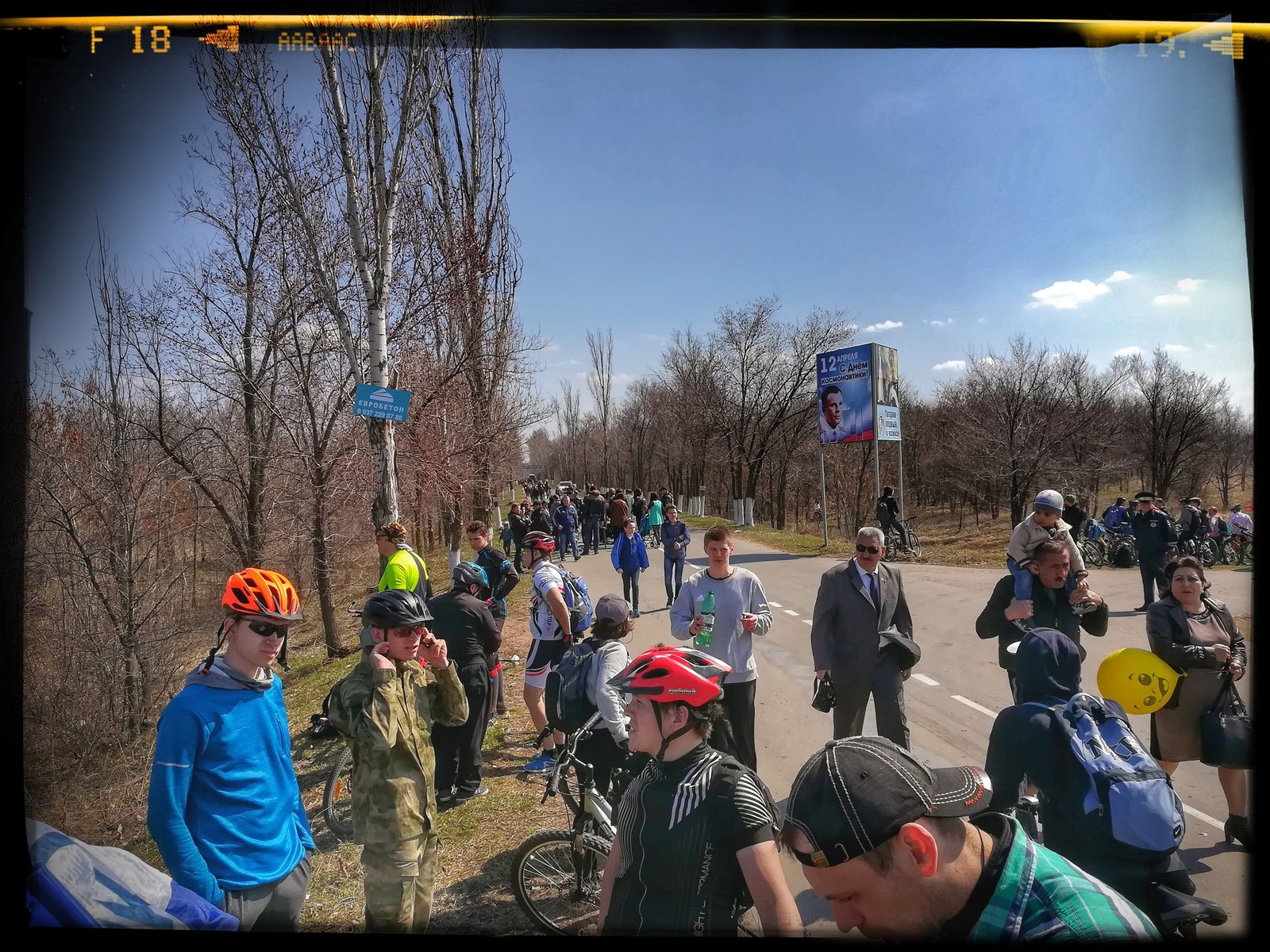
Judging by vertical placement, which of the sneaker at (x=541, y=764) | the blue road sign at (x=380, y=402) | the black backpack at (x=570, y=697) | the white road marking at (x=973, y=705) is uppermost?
the blue road sign at (x=380, y=402)

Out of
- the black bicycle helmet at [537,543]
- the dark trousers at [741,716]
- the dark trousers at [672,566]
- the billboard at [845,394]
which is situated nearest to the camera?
the dark trousers at [741,716]

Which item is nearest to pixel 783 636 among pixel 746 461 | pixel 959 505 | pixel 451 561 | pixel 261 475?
pixel 451 561

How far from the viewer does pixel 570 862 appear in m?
2.67

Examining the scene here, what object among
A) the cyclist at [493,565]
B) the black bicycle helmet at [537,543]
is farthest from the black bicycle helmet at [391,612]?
the cyclist at [493,565]

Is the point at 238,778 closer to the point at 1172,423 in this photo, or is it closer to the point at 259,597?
the point at 259,597

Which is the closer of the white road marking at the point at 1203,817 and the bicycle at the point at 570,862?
the bicycle at the point at 570,862

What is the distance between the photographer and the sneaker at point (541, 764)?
13.8 ft

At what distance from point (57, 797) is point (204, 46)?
9.65 ft

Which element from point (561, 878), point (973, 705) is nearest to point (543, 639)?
point (561, 878)

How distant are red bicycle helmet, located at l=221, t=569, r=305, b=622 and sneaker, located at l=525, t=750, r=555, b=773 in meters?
2.75

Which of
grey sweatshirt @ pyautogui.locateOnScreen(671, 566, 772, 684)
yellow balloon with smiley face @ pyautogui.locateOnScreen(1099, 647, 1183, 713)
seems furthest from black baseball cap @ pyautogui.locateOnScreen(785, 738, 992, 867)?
grey sweatshirt @ pyautogui.locateOnScreen(671, 566, 772, 684)

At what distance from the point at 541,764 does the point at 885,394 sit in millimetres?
12741

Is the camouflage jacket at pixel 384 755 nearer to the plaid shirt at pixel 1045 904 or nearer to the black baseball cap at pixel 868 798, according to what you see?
the black baseball cap at pixel 868 798

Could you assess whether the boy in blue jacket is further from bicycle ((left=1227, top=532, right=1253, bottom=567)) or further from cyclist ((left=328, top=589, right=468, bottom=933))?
bicycle ((left=1227, top=532, right=1253, bottom=567))
